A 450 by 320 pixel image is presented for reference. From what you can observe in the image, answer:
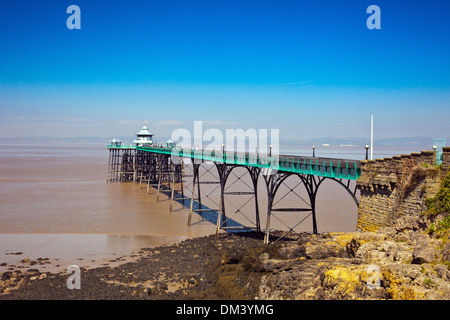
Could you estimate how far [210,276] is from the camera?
17.0m

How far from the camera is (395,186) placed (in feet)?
49.4

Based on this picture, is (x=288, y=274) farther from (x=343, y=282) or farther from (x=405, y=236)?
(x=405, y=236)

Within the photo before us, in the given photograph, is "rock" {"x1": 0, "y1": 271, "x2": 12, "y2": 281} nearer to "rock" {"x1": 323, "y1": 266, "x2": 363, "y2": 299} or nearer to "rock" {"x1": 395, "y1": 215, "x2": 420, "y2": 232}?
"rock" {"x1": 323, "y1": 266, "x2": 363, "y2": 299}

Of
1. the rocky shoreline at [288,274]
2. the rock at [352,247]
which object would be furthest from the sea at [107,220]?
the rock at [352,247]

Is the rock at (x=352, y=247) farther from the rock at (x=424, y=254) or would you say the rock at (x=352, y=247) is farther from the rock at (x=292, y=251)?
the rock at (x=424, y=254)

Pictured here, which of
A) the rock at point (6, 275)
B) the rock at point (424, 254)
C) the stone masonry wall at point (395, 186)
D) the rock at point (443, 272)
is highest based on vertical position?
the stone masonry wall at point (395, 186)

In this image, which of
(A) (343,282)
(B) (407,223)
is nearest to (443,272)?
(A) (343,282)

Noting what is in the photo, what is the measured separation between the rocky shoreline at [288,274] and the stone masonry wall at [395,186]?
28.6 inches

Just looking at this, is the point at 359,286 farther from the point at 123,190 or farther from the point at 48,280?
the point at 123,190

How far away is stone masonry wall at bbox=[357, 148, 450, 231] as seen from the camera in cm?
1395

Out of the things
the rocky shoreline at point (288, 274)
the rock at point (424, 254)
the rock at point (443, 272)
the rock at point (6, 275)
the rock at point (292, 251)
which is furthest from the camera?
the rock at point (6, 275)

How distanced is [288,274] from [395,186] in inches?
198

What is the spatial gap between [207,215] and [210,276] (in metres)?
16.2

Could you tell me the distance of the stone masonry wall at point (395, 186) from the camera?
13.9 metres
